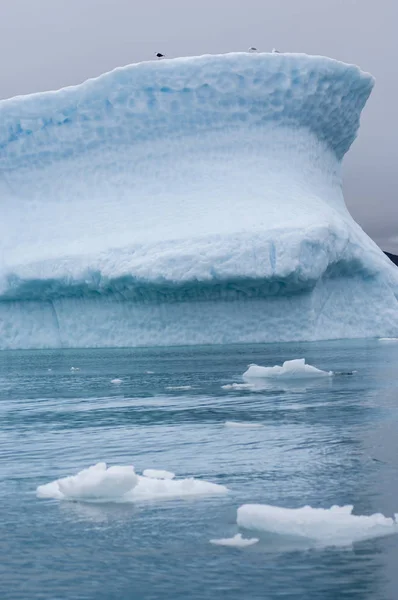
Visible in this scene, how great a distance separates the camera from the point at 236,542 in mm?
3340

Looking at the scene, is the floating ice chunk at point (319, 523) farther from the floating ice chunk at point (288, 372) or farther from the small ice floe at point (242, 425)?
the floating ice chunk at point (288, 372)

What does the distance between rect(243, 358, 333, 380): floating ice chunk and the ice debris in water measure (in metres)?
5.97

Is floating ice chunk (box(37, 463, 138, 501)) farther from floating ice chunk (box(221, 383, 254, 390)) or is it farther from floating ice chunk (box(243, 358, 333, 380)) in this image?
floating ice chunk (box(243, 358, 333, 380))

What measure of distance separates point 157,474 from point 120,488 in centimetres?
47

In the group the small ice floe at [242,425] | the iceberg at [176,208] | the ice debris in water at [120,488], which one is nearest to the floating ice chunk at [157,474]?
the ice debris in water at [120,488]

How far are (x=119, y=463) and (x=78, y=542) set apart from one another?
61.3 inches

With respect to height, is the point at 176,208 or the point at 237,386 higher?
the point at 237,386

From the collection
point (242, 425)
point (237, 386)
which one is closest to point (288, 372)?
point (237, 386)

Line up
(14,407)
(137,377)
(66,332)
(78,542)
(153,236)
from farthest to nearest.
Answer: (66,332), (153,236), (137,377), (14,407), (78,542)

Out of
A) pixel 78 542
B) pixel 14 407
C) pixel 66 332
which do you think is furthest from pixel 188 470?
pixel 66 332

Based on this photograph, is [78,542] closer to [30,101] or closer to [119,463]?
[119,463]

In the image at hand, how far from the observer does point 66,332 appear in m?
21.3

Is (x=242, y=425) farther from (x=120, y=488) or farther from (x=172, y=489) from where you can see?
(x=120, y=488)

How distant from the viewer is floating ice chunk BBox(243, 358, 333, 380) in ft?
33.4
